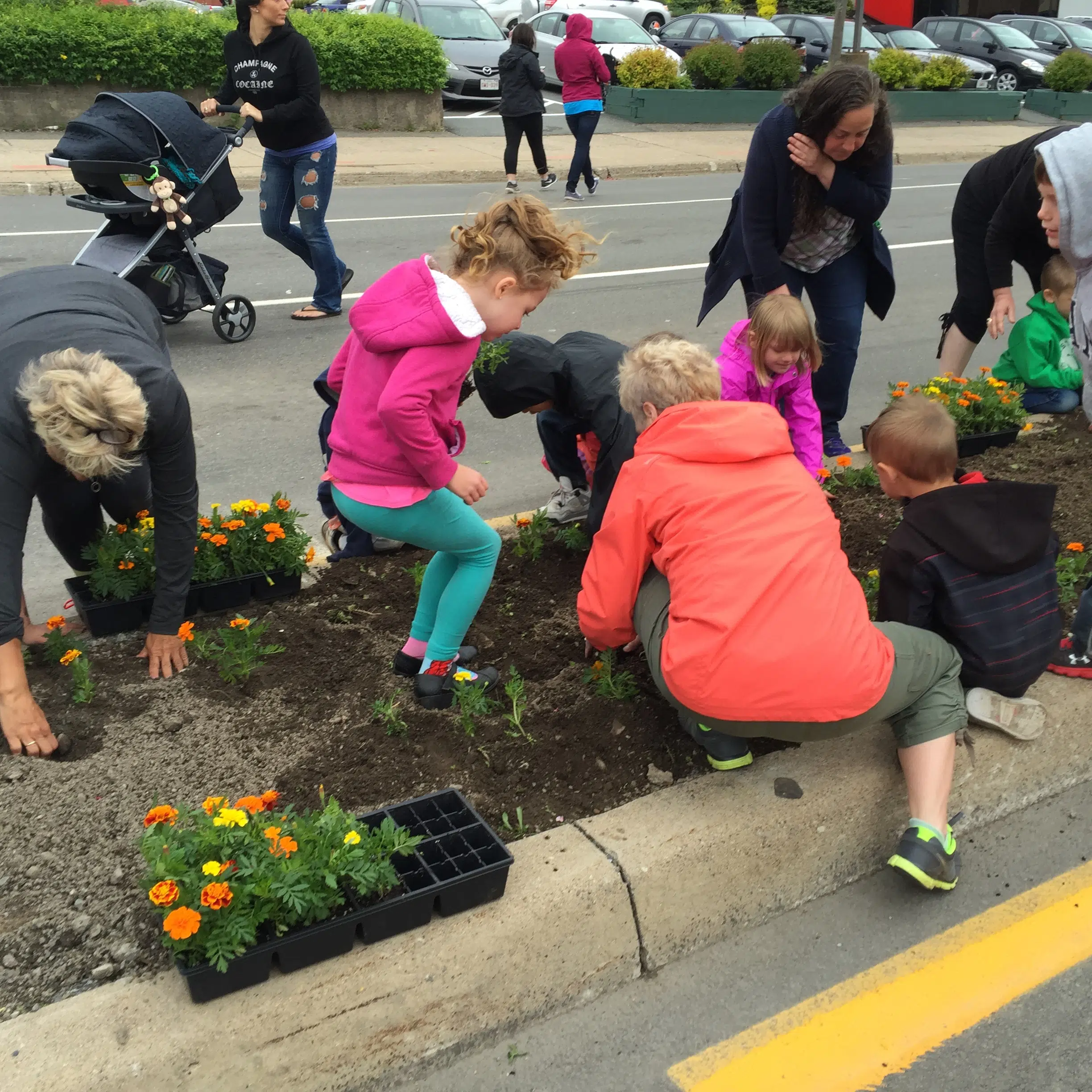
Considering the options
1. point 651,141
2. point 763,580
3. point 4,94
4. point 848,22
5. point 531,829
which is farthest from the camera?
point 848,22

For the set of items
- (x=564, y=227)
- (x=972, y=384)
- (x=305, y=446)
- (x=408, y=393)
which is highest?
(x=564, y=227)

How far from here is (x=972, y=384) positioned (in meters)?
5.43

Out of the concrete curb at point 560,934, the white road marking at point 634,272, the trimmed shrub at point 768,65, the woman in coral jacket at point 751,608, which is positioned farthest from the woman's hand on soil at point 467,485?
the trimmed shrub at point 768,65

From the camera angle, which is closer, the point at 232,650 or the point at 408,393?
the point at 408,393

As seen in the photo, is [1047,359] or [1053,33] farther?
[1053,33]

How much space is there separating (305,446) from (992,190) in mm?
3567

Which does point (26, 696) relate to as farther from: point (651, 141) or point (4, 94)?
point (651, 141)

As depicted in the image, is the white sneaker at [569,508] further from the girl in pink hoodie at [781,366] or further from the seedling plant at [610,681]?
the seedling plant at [610,681]

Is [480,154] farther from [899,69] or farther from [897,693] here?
[897,693]

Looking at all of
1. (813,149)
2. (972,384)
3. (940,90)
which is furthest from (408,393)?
(940,90)

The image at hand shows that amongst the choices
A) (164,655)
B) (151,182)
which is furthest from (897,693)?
(151,182)

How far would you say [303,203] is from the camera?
7594mm

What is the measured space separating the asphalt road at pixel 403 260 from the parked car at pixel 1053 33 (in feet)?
51.2

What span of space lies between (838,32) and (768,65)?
1.86 metres
